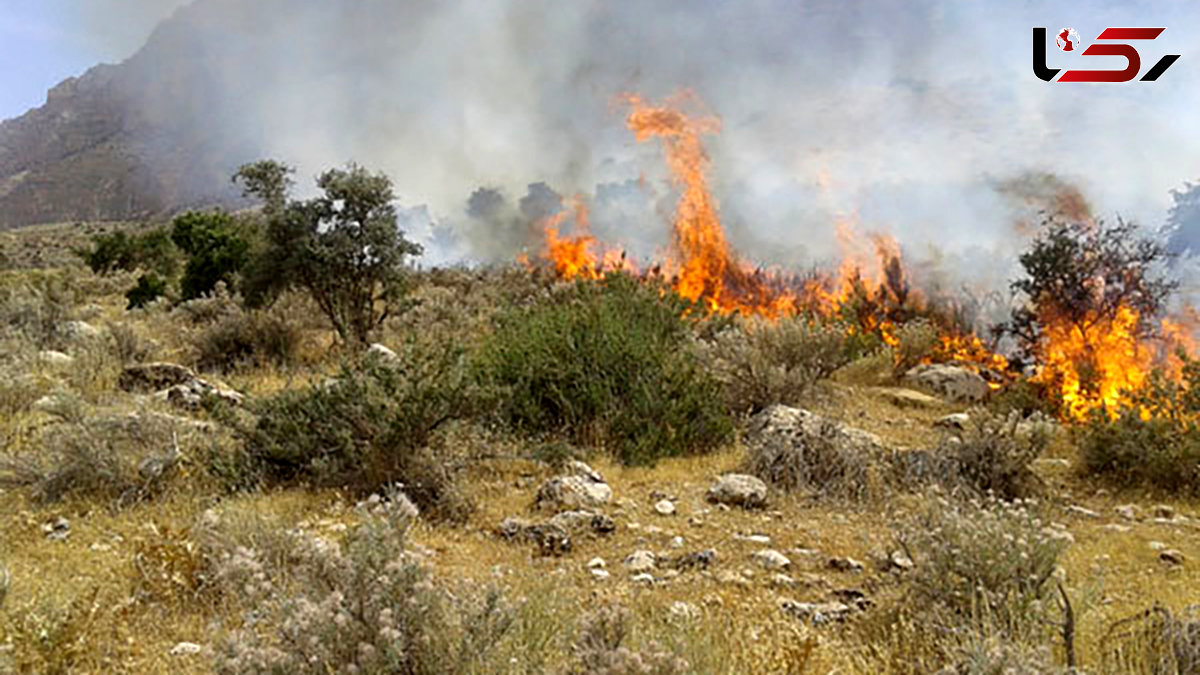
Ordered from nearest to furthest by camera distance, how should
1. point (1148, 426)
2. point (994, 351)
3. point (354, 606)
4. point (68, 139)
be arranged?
point (354, 606) → point (1148, 426) → point (994, 351) → point (68, 139)

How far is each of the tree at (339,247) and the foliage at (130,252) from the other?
1875 centimetres

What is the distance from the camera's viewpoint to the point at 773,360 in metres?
9.12

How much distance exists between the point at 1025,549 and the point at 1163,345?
10.2 m

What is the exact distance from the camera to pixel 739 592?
3.64 m

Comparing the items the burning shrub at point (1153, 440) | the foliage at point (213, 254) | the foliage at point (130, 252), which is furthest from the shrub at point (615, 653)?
the foliage at point (130, 252)

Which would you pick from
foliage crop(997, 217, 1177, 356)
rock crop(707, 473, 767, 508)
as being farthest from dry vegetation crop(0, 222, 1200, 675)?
foliage crop(997, 217, 1177, 356)

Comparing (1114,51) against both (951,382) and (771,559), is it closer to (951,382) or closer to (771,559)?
(951,382)

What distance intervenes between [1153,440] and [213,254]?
21.0m

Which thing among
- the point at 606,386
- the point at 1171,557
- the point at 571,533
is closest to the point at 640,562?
the point at 571,533

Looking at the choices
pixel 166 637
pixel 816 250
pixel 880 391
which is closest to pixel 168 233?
pixel 816 250

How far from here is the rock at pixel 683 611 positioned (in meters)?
2.93

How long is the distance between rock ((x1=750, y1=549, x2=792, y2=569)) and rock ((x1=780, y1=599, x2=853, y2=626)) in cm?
50

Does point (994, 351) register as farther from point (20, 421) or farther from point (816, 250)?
point (20, 421)

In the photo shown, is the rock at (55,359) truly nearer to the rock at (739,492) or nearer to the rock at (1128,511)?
the rock at (739,492)
